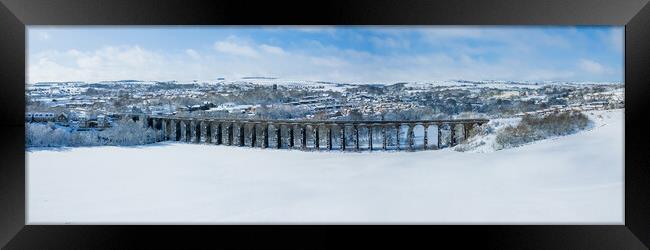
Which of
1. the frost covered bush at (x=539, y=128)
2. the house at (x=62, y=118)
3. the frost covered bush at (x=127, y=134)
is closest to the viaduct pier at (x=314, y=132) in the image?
the frost covered bush at (x=127, y=134)

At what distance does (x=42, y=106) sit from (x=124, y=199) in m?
2.76

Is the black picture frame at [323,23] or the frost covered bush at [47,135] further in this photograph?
the frost covered bush at [47,135]

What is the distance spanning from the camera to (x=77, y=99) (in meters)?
5.55

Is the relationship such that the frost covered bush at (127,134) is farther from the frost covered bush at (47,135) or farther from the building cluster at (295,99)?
the frost covered bush at (47,135)

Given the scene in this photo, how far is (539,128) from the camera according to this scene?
548 cm

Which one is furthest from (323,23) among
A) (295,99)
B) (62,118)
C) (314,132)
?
(62,118)

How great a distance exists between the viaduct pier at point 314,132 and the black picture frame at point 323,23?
3.13 meters

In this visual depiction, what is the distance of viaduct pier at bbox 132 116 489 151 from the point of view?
5387 millimetres

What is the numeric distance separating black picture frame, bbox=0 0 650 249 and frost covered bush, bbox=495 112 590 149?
3248 mm

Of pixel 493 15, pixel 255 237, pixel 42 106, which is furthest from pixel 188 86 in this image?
pixel 493 15

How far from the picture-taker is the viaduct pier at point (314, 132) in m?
5.39

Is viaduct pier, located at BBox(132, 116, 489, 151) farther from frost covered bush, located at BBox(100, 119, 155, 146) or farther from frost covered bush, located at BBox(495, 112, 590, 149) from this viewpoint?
frost covered bush, located at BBox(495, 112, 590, 149)

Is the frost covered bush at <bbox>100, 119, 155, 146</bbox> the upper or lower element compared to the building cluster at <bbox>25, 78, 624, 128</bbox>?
lower

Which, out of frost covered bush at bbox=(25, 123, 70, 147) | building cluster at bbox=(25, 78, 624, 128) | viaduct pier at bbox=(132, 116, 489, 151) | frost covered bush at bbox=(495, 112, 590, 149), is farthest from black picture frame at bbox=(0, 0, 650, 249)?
frost covered bush at bbox=(25, 123, 70, 147)
